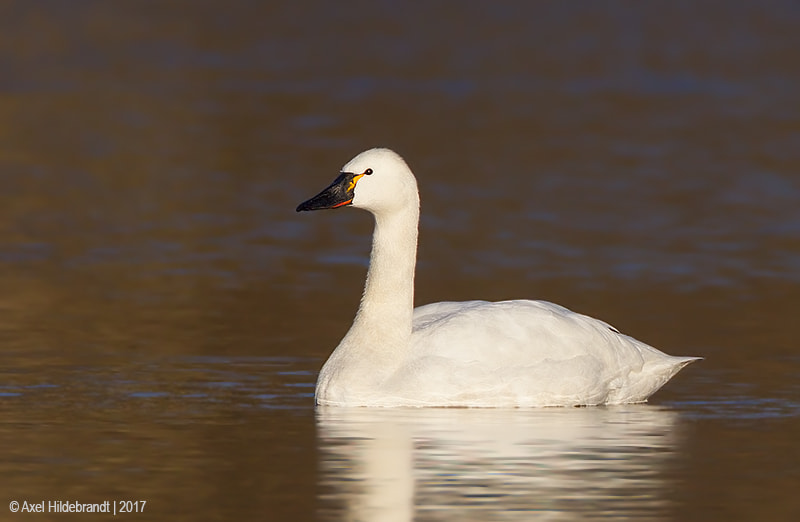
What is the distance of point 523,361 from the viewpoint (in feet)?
36.8

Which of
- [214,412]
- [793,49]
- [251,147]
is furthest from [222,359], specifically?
[793,49]

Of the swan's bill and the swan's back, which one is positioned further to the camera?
the swan's bill

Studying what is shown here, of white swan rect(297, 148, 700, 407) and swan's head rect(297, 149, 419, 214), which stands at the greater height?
swan's head rect(297, 149, 419, 214)

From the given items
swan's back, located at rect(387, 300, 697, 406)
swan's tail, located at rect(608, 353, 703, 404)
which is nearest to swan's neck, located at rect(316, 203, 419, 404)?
swan's back, located at rect(387, 300, 697, 406)

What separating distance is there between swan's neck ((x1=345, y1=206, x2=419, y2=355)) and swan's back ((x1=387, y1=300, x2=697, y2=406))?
0.20 metres

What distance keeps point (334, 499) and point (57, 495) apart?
4.01 feet

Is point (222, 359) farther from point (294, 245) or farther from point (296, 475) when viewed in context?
point (294, 245)

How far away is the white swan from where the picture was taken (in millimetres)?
11070

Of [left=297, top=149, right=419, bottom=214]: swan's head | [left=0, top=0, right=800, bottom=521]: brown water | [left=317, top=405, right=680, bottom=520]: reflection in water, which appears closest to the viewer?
[left=317, top=405, right=680, bottom=520]: reflection in water

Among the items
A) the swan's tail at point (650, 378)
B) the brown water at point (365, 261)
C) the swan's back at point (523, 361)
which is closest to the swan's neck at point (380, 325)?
the swan's back at point (523, 361)

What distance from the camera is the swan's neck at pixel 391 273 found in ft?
37.6

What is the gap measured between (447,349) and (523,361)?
1.47ft

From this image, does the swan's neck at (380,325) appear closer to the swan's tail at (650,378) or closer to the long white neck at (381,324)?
the long white neck at (381,324)

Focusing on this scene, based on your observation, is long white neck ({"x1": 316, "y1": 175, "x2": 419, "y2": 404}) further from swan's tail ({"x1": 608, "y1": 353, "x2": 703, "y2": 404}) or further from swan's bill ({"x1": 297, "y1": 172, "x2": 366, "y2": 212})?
swan's tail ({"x1": 608, "y1": 353, "x2": 703, "y2": 404})
